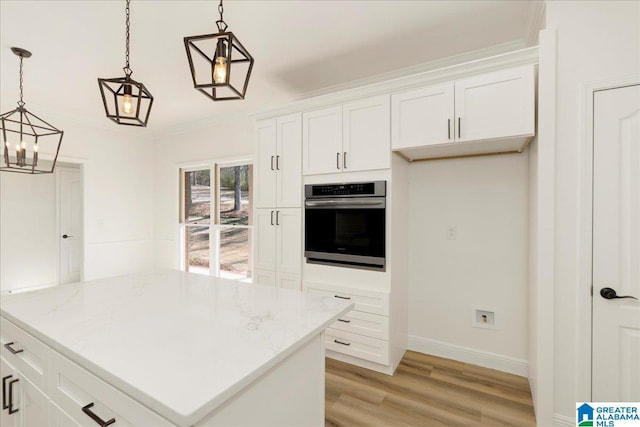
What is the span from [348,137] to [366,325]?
1.64m

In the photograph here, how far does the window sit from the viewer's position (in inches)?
163

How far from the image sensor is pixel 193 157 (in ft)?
15.1

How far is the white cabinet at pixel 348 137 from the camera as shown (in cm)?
247

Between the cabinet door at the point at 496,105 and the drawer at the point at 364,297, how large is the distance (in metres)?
1.39

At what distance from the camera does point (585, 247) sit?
176 centimetres

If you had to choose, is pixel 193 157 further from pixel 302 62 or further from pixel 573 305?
pixel 573 305

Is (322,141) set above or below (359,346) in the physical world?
above

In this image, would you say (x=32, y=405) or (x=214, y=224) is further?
(x=214, y=224)

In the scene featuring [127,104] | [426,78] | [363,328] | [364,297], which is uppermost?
[426,78]

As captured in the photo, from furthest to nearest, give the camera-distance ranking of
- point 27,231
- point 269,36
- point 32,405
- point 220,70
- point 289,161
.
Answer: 1. point 27,231
2. point 289,161
3. point 269,36
4. point 32,405
5. point 220,70

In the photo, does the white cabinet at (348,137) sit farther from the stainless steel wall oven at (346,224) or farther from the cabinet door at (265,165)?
the cabinet door at (265,165)

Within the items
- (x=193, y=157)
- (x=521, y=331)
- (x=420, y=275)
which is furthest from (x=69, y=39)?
(x=521, y=331)

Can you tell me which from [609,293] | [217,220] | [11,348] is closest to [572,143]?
[609,293]

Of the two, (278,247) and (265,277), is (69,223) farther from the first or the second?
(278,247)
